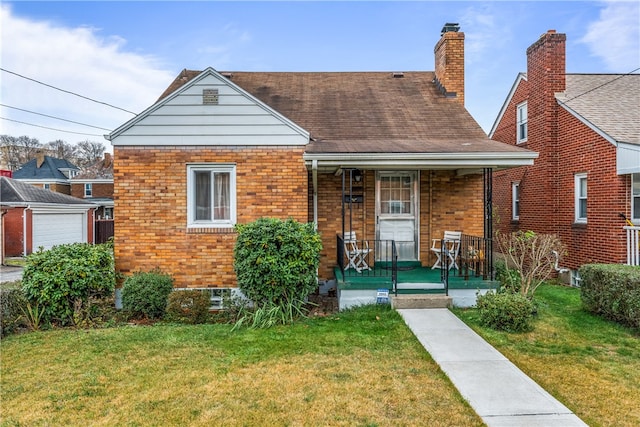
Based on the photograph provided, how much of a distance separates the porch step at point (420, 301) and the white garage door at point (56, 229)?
19525mm

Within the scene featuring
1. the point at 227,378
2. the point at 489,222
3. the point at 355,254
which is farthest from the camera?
the point at 355,254

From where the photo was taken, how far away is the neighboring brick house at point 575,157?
9.17 meters

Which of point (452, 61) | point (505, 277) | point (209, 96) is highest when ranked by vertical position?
point (452, 61)

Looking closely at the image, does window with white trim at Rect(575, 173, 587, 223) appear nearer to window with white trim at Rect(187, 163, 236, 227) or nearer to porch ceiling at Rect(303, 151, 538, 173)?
porch ceiling at Rect(303, 151, 538, 173)

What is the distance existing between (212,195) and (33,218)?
56.1ft

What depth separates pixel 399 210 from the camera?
30.9 ft

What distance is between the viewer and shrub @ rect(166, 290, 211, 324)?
696 centimetres

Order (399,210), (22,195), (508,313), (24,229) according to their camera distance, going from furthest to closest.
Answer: (22,195), (24,229), (399,210), (508,313)

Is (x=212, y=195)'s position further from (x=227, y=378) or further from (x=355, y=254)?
(x=227, y=378)

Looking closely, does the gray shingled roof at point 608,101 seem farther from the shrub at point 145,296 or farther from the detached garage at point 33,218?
the detached garage at point 33,218

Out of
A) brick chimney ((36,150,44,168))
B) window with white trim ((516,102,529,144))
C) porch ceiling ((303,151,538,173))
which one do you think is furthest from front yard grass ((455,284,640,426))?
brick chimney ((36,150,44,168))

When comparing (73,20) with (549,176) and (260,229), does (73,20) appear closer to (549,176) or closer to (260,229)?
(260,229)

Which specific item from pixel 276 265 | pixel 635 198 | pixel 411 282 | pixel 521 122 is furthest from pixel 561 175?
pixel 276 265

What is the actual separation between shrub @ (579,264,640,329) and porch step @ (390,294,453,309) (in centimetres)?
255
